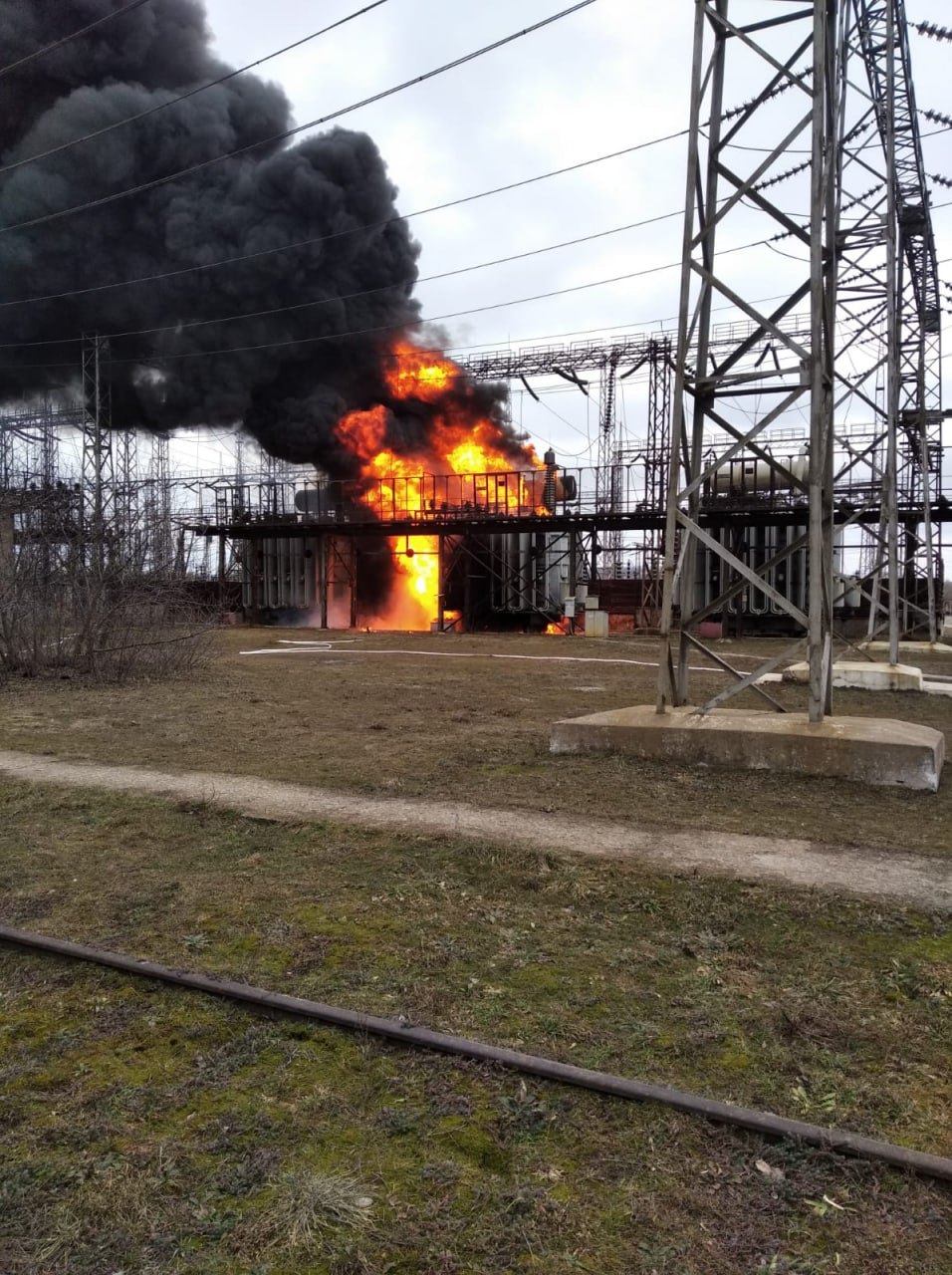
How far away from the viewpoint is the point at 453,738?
8.71 metres

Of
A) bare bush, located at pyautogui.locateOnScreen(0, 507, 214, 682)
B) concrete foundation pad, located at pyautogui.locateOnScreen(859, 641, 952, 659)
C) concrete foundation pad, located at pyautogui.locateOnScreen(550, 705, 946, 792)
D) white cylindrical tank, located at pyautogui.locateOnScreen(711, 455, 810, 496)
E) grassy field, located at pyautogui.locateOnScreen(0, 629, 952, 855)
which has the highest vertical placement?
white cylindrical tank, located at pyautogui.locateOnScreen(711, 455, 810, 496)

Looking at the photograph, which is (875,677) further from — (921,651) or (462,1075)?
(462,1075)

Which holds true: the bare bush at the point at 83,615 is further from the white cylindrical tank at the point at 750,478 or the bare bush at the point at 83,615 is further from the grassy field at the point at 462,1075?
the white cylindrical tank at the point at 750,478

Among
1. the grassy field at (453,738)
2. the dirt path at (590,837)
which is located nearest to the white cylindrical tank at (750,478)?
the grassy field at (453,738)

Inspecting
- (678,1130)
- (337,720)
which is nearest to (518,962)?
(678,1130)

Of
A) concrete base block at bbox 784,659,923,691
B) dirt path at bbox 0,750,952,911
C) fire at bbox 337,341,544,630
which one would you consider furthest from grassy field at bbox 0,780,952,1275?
fire at bbox 337,341,544,630

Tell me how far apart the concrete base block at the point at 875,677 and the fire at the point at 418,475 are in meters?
21.8

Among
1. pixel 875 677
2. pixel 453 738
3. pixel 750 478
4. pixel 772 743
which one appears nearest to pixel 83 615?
pixel 453 738

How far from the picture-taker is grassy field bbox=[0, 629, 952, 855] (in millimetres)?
5684

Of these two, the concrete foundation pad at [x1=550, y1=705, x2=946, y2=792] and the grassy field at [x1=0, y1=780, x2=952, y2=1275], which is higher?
the concrete foundation pad at [x1=550, y1=705, x2=946, y2=792]

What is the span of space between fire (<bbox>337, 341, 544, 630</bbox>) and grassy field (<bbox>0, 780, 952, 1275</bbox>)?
1173 inches

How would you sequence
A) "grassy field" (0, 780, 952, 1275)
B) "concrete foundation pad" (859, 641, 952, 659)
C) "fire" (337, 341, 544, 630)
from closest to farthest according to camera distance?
"grassy field" (0, 780, 952, 1275), "concrete foundation pad" (859, 641, 952, 659), "fire" (337, 341, 544, 630)

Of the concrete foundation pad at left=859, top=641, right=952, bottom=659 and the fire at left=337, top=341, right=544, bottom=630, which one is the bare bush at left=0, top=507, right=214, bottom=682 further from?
the fire at left=337, top=341, right=544, bottom=630

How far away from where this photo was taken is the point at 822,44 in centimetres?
662
